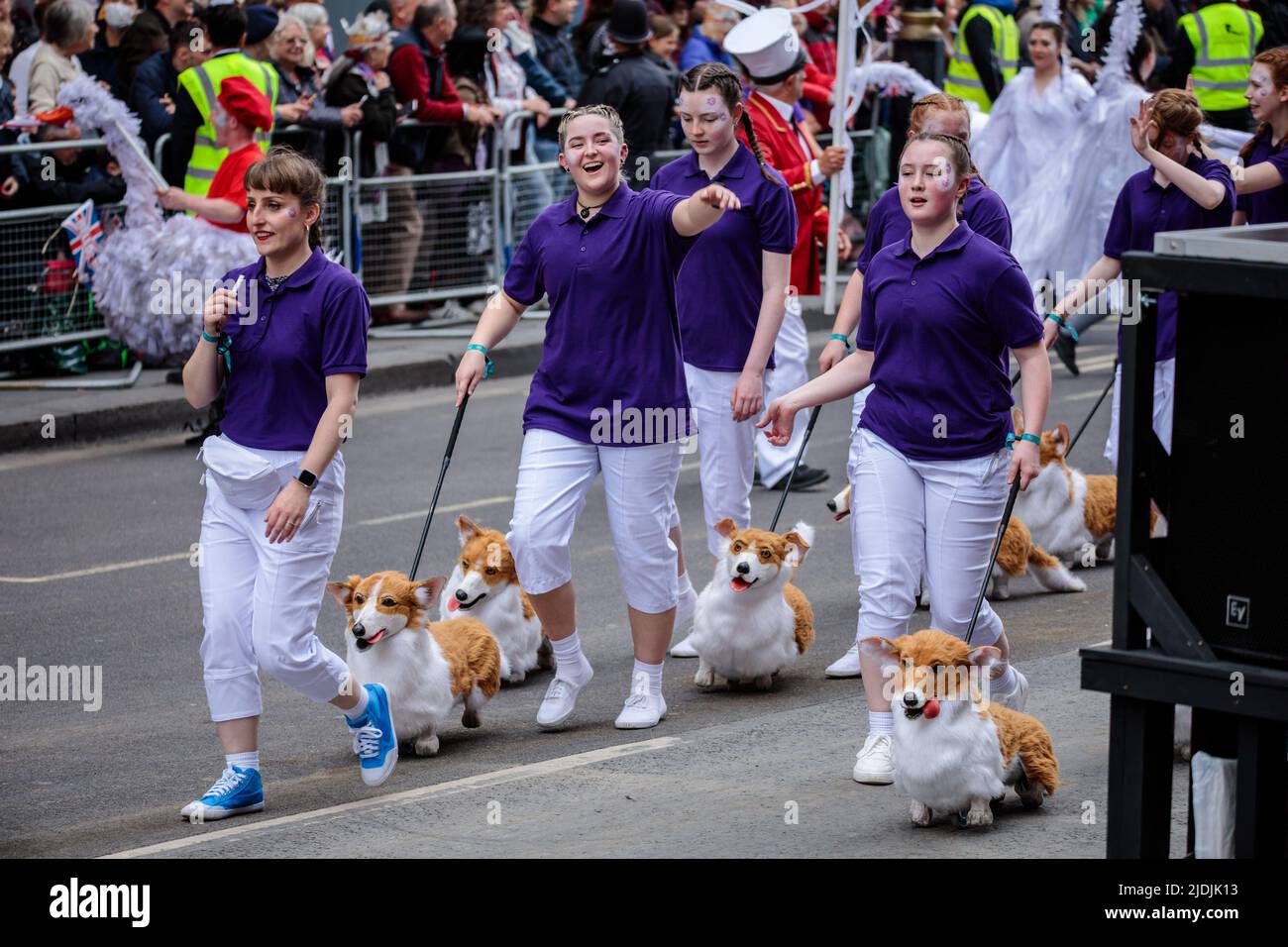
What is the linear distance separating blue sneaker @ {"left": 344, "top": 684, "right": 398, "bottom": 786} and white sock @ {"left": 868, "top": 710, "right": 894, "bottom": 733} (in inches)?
58.2

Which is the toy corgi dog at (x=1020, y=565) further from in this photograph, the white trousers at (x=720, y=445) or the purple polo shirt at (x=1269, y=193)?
the purple polo shirt at (x=1269, y=193)

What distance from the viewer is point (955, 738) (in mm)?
5688

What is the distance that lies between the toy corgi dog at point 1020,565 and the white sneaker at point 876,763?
2.27 m

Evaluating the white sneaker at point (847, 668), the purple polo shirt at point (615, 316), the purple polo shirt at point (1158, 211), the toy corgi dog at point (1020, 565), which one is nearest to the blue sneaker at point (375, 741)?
the purple polo shirt at point (615, 316)

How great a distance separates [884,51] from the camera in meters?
19.9

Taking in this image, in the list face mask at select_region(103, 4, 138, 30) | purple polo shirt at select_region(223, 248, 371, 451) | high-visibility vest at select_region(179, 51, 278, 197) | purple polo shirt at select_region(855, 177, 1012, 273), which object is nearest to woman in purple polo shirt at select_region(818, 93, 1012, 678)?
purple polo shirt at select_region(855, 177, 1012, 273)

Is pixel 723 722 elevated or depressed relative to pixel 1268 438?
depressed

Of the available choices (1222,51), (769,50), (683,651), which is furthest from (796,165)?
(1222,51)

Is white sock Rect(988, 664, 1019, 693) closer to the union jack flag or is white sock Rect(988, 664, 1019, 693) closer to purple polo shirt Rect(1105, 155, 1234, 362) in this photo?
purple polo shirt Rect(1105, 155, 1234, 362)

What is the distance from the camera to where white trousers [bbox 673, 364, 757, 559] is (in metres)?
8.20

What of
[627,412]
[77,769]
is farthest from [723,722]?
[77,769]

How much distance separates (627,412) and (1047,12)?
29.9 feet
